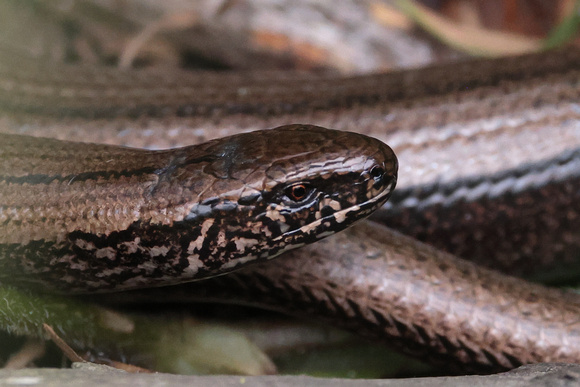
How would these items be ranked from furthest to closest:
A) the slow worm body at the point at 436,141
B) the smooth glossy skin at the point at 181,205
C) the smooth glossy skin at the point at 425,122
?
the smooth glossy skin at the point at 425,122, the slow worm body at the point at 436,141, the smooth glossy skin at the point at 181,205

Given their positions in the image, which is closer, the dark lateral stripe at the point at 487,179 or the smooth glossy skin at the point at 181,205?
the smooth glossy skin at the point at 181,205

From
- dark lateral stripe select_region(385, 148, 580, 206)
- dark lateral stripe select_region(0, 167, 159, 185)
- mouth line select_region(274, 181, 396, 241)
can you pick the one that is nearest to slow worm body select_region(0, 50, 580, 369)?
dark lateral stripe select_region(385, 148, 580, 206)

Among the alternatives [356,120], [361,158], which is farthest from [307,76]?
[361,158]

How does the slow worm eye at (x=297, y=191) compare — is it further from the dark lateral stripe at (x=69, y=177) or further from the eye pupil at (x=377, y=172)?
the dark lateral stripe at (x=69, y=177)

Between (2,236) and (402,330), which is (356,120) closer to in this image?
(402,330)

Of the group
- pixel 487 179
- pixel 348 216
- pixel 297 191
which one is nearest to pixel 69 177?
pixel 297 191

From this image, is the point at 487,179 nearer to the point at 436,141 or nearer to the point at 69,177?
the point at 436,141

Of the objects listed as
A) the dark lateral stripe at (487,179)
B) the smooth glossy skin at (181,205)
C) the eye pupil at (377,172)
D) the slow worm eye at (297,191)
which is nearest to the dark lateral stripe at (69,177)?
the smooth glossy skin at (181,205)
